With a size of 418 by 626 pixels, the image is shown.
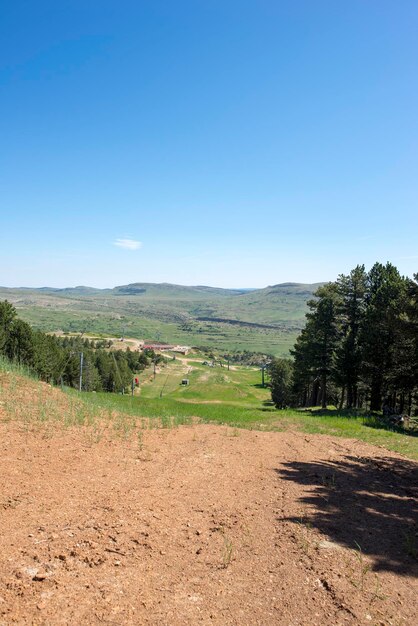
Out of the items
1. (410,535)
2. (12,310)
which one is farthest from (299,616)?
(12,310)

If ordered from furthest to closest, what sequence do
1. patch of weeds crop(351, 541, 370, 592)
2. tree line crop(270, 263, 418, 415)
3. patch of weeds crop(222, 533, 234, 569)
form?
tree line crop(270, 263, 418, 415) → patch of weeds crop(222, 533, 234, 569) → patch of weeds crop(351, 541, 370, 592)

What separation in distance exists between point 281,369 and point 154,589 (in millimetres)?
64342

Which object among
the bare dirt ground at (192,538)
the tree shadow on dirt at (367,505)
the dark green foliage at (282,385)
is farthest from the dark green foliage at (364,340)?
the dark green foliage at (282,385)

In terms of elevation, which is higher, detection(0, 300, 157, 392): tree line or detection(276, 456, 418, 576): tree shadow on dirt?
detection(276, 456, 418, 576): tree shadow on dirt

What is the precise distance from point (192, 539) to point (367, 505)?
4.53 m

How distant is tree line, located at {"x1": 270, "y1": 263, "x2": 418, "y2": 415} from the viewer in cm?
2752

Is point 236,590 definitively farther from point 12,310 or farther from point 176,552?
point 12,310

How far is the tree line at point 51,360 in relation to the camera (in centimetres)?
4491

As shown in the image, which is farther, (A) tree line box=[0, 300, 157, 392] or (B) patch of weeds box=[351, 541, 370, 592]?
(A) tree line box=[0, 300, 157, 392]

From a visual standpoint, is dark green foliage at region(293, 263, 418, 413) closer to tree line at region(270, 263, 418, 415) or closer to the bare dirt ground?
tree line at region(270, 263, 418, 415)

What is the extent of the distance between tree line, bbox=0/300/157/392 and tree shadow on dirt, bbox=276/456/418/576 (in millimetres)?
17672

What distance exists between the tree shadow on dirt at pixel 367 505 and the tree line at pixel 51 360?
58.0 feet

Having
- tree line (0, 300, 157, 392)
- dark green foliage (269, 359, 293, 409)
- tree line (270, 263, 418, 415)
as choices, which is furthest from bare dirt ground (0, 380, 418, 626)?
dark green foliage (269, 359, 293, 409)

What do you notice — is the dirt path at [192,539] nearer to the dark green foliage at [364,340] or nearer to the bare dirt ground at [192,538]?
the bare dirt ground at [192,538]
